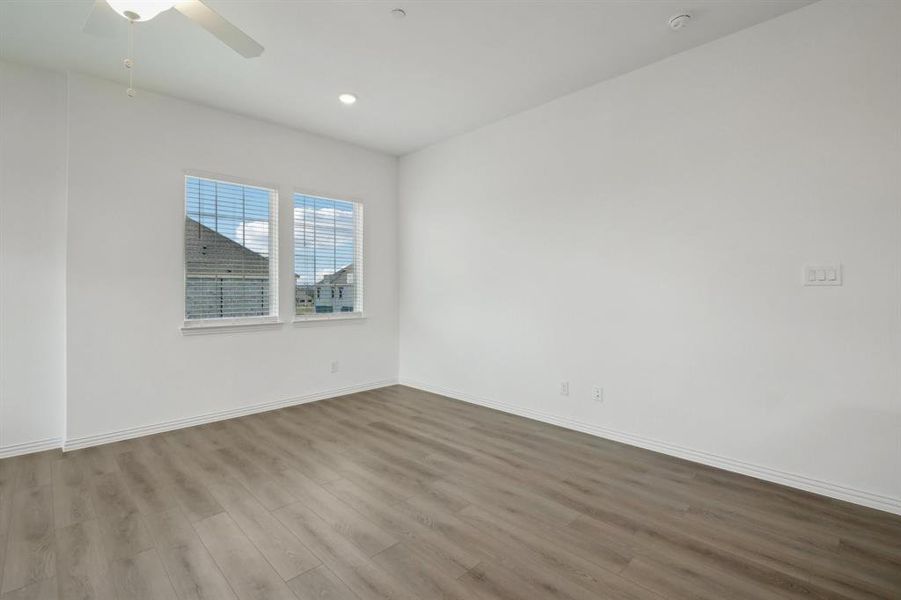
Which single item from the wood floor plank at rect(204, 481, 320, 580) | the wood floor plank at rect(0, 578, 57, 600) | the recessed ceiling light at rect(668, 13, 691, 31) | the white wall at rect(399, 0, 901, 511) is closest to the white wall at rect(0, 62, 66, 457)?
the wood floor plank at rect(204, 481, 320, 580)

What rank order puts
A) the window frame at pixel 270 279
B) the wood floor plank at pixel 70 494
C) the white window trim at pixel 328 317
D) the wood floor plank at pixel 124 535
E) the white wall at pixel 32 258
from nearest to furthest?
the wood floor plank at pixel 124 535, the wood floor plank at pixel 70 494, the white wall at pixel 32 258, the window frame at pixel 270 279, the white window trim at pixel 328 317

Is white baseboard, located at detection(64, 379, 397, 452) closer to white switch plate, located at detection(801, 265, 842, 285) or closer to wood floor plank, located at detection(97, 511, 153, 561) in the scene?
wood floor plank, located at detection(97, 511, 153, 561)

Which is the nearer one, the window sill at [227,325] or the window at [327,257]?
the window sill at [227,325]

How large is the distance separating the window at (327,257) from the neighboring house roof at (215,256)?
47 cm

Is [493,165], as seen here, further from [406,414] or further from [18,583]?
[18,583]

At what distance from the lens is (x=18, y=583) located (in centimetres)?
179

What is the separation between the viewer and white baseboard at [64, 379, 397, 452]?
3365 mm

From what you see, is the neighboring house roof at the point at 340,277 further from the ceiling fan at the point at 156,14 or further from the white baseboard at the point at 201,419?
the ceiling fan at the point at 156,14

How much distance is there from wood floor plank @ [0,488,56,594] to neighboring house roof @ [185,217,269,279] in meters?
1.95

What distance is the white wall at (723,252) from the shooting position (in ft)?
7.93

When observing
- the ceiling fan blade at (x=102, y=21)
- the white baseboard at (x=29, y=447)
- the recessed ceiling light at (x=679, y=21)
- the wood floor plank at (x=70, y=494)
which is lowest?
the wood floor plank at (x=70, y=494)

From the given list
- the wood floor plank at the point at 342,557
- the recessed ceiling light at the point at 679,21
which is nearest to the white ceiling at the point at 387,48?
the recessed ceiling light at the point at 679,21

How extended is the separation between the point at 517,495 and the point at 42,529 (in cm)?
251

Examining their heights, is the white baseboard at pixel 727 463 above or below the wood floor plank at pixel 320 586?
above
